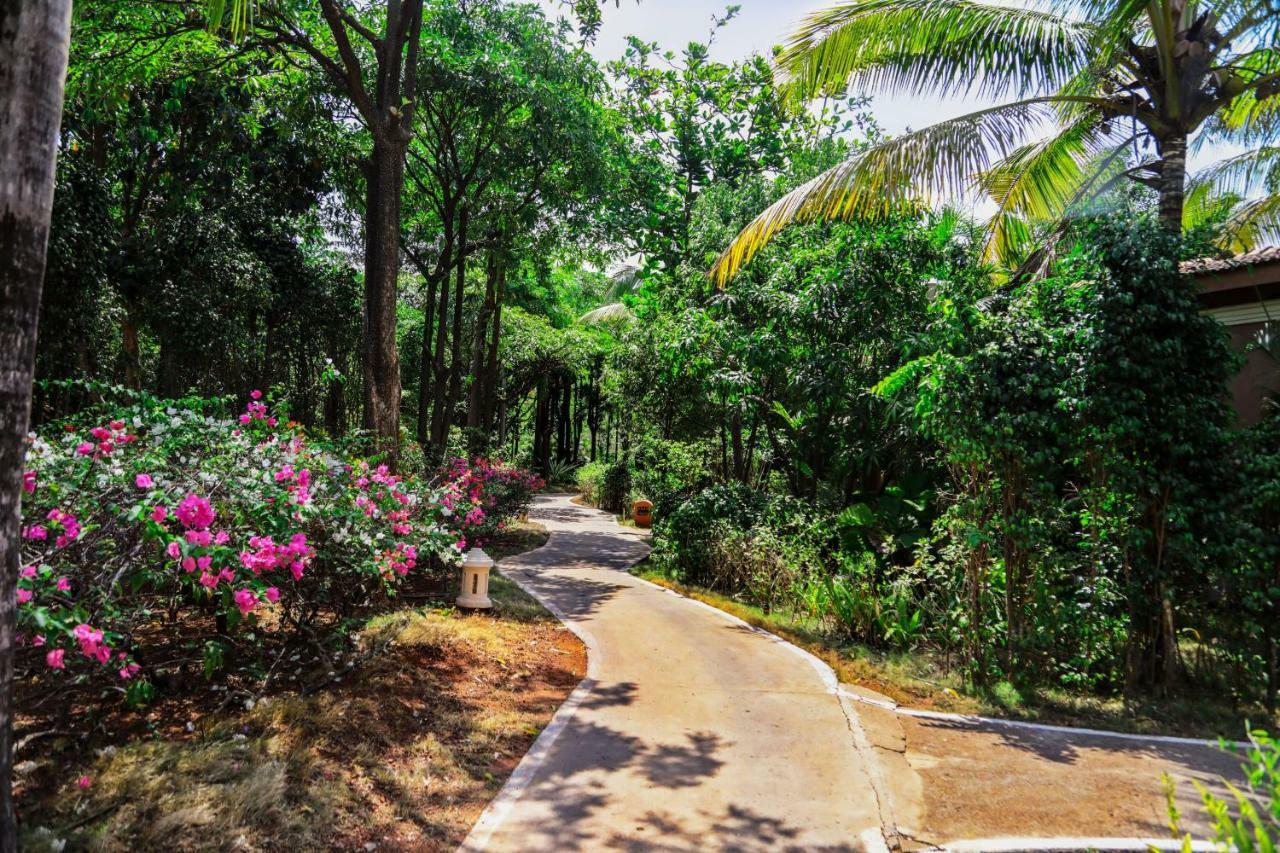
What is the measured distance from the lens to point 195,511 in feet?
12.5

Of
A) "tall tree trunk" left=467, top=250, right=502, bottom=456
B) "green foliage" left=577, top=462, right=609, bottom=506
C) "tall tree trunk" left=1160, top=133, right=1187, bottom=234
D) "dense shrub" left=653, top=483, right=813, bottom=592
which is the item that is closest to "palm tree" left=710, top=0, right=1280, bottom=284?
"tall tree trunk" left=1160, top=133, right=1187, bottom=234

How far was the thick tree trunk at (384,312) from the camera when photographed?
8.55 m

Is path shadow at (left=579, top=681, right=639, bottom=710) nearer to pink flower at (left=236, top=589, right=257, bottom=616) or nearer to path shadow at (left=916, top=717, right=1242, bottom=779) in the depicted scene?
path shadow at (left=916, top=717, right=1242, bottom=779)

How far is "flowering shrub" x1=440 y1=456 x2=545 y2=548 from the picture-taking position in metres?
9.34

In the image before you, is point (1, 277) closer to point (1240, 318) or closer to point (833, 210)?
point (833, 210)

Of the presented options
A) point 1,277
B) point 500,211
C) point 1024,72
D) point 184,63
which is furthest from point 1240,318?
point 184,63

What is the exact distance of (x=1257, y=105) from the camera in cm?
875

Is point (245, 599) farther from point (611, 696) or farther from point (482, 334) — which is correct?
point (482, 334)

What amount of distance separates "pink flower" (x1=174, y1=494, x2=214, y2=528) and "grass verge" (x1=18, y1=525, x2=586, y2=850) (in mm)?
1204

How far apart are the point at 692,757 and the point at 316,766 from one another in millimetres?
2362

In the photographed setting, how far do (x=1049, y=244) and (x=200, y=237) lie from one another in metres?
13.4

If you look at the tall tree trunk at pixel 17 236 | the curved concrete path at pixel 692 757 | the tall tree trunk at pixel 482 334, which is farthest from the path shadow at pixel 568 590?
the tall tree trunk at pixel 482 334

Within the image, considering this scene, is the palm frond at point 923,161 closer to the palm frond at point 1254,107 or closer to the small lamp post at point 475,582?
the palm frond at point 1254,107

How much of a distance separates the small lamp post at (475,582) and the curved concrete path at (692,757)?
3.81 ft
